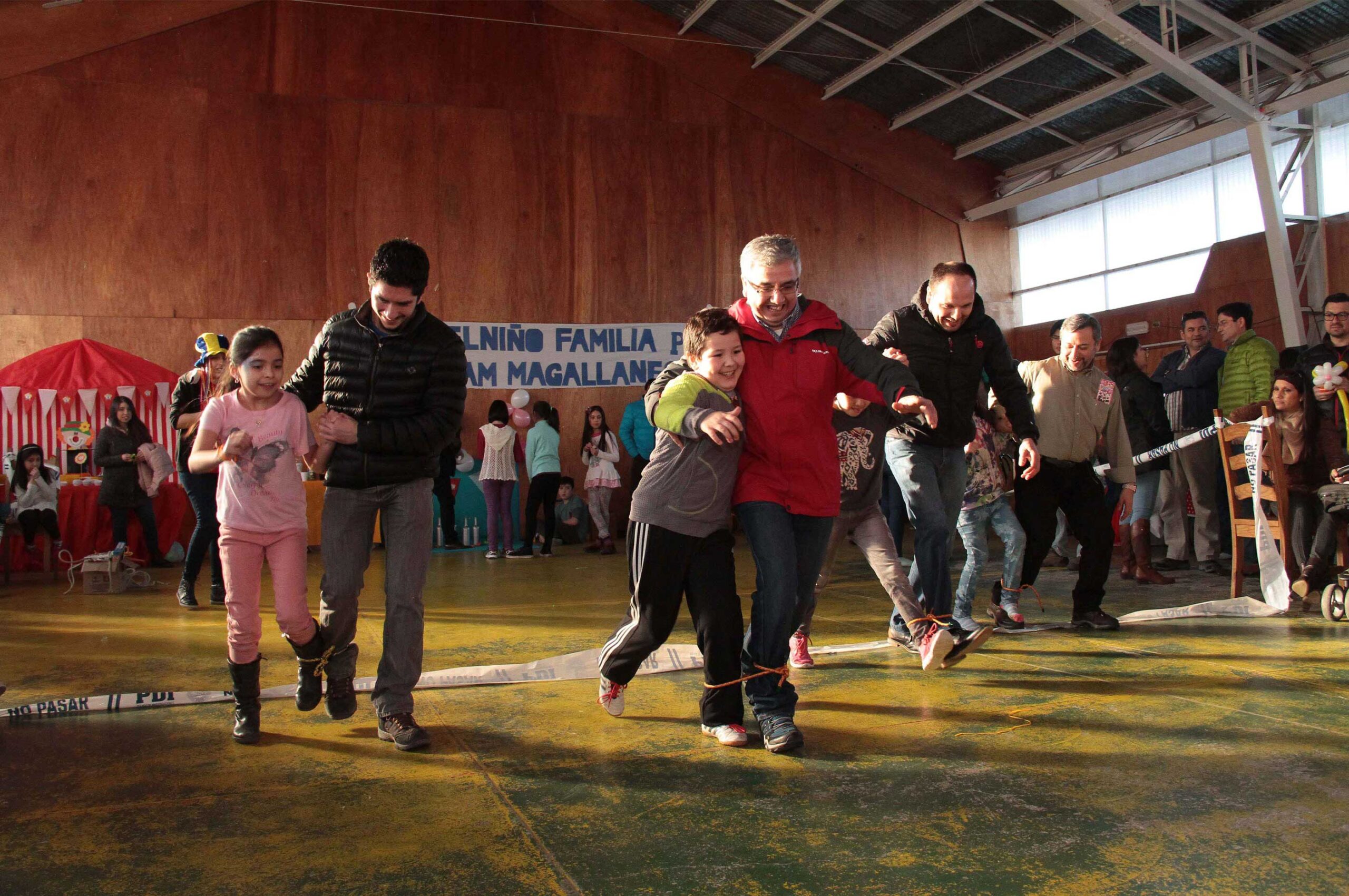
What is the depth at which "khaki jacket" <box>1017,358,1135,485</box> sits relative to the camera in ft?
16.3

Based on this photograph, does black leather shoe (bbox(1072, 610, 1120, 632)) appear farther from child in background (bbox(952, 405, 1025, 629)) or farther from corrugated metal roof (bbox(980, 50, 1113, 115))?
corrugated metal roof (bbox(980, 50, 1113, 115))

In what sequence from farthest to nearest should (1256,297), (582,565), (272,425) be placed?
(1256,297), (582,565), (272,425)

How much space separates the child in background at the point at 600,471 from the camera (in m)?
10.8

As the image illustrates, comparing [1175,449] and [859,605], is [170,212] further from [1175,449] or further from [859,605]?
[1175,449]

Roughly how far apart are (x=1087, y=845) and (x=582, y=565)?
23.5ft

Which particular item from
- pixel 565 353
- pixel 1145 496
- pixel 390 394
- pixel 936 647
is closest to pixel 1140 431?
pixel 1145 496

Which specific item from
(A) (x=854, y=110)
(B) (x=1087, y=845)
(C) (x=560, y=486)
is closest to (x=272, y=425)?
(B) (x=1087, y=845)

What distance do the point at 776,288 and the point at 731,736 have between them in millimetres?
1323

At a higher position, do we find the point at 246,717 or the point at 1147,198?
the point at 1147,198

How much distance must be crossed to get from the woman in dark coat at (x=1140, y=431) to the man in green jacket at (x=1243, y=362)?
0.44 m

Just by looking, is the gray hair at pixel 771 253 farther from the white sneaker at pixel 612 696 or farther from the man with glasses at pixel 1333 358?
the man with glasses at pixel 1333 358

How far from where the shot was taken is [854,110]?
14.1m

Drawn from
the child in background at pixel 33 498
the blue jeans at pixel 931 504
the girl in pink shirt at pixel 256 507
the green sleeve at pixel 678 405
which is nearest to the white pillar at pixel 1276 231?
the blue jeans at pixel 931 504

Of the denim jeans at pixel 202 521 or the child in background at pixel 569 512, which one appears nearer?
the denim jeans at pixel 202 521
